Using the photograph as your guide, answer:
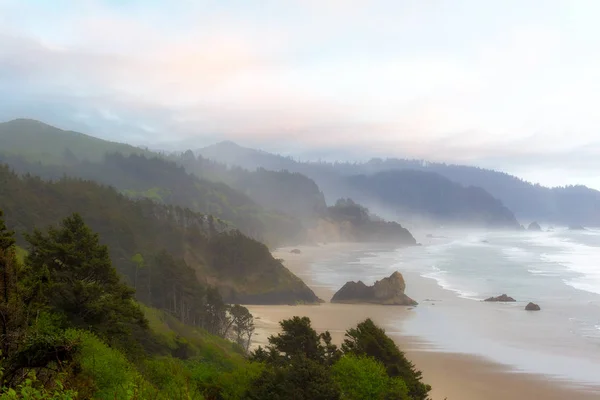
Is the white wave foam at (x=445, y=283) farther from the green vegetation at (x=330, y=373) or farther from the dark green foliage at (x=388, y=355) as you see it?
the green vegetation at (x=330, y=373)

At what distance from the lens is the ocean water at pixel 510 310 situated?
44781 millimetres

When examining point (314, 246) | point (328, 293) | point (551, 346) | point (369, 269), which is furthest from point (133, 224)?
point (314, 246)

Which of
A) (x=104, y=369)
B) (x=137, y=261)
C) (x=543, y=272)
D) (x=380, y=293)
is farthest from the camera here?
(x=543, y=272)

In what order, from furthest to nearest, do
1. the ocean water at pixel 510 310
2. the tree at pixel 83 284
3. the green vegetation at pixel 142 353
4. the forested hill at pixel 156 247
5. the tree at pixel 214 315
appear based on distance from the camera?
the forested hill at pixel 156 247 < the tree at pixel 214 315 < the ocean water at pixel 510 310 < the tree at pixel 83 284 < the green vegetation at pixel 142 353

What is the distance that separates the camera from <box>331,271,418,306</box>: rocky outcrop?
2817 inches

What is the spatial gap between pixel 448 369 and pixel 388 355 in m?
15.7

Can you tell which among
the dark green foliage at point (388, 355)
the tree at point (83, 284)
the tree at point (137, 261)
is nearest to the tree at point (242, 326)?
the tree at point (137, 261)

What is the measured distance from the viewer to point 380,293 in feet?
241

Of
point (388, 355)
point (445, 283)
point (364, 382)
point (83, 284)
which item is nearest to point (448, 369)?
point (388, 355)

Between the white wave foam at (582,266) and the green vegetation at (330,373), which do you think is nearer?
the green vegetation at (330,373)

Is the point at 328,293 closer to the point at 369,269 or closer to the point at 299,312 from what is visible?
the point at 299,312

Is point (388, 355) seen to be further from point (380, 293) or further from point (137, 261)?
point (137, 261)

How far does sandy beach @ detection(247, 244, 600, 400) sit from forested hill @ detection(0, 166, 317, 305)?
11147 mm

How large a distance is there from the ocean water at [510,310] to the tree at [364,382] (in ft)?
71.4
